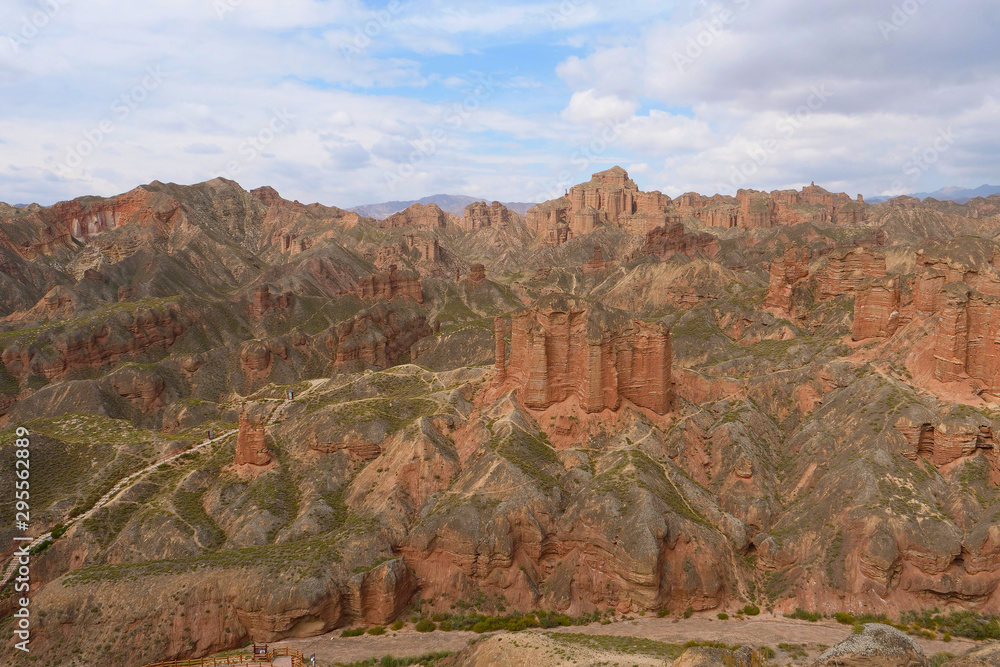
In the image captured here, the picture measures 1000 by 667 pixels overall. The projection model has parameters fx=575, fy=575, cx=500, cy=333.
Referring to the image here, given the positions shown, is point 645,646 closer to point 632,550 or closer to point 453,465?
point 632,550

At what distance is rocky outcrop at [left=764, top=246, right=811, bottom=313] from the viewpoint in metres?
110

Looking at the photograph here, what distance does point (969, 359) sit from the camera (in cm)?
5906

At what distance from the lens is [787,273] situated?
110750 millimetres

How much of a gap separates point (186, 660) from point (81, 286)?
542 ft

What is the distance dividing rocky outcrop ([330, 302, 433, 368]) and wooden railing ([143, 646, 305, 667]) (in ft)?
310

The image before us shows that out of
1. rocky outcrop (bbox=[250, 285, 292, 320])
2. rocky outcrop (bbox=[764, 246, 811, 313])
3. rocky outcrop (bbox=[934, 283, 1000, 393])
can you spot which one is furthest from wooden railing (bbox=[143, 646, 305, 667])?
rocky outcrop (bbox=[250, 285, 292, 320])

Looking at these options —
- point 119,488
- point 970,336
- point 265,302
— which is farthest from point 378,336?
point 970,336

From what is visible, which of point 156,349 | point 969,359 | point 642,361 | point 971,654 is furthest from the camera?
point 156,349

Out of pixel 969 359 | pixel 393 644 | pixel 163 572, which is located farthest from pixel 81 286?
pixel 969 359

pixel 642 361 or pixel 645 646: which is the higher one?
pixel 642 361

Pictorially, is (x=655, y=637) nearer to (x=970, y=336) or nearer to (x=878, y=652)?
(x=878, y=652)

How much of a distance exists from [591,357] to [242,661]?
4264cm

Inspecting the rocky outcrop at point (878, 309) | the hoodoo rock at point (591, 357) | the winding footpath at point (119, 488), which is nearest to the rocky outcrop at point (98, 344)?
the winding footpath at point (119, 488)

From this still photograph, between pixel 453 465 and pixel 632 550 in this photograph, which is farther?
pixel 453 465
